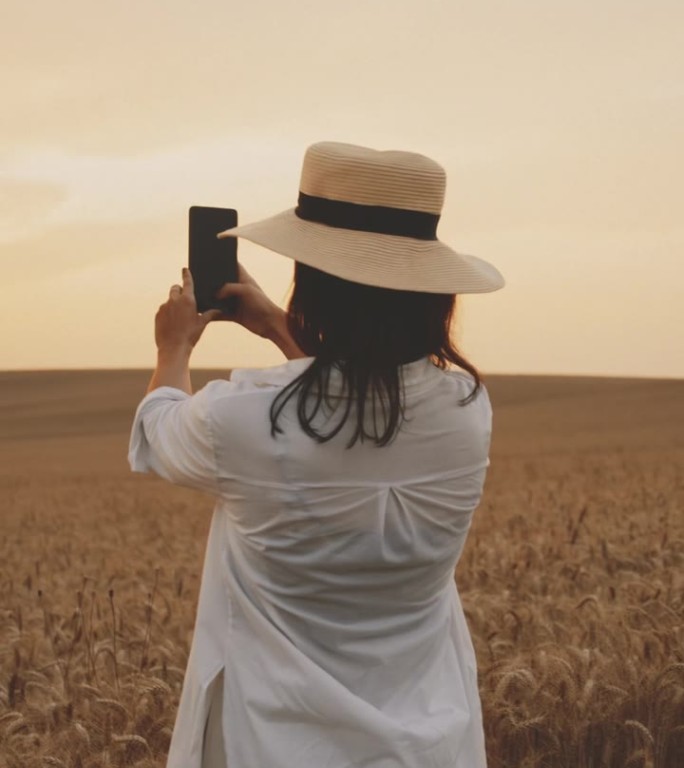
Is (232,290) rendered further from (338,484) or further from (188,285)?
(338,484)

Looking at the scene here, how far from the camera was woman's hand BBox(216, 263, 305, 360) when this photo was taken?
9.33 feet

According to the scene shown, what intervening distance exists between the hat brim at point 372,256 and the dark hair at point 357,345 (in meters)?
0.04

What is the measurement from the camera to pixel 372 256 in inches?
96.7

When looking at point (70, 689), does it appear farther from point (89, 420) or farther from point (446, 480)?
point (89, 420)

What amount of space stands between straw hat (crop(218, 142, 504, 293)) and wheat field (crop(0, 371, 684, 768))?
1837 millimetres

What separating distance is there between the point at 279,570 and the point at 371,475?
0.24 meters

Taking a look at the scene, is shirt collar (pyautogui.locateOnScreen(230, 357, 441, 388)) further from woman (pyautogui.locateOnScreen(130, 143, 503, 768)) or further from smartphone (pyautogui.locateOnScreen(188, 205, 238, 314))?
smartphone (pyautogui.locateOnScreen(188, 205, 238, 314))

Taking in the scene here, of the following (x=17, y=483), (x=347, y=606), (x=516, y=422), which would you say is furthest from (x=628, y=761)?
(x=516, y=422)

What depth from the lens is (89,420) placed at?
46562 mm

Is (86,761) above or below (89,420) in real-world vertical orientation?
above

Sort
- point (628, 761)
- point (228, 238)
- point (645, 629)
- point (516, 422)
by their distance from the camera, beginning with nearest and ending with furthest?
point (228, 238) < point (628, 761) < point (645, 629) < point (516, 422)

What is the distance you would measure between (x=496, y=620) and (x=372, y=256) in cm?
377

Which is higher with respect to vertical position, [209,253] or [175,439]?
[209,253]

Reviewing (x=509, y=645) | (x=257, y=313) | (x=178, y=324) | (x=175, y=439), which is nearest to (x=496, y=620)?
(x=509, y=645)
